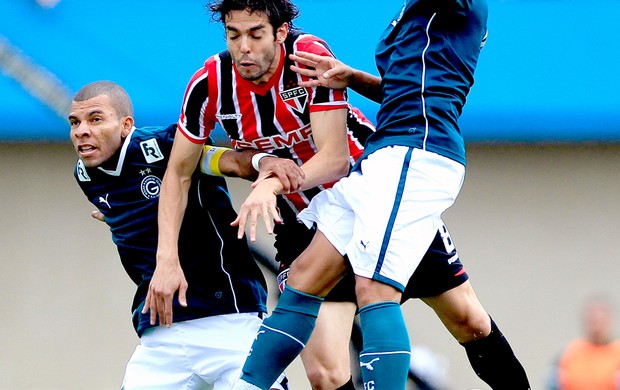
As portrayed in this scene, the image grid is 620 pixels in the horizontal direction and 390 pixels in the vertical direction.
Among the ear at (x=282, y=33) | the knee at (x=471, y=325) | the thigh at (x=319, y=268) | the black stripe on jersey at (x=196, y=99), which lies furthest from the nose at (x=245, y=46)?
the knee at (x=471, y=325)

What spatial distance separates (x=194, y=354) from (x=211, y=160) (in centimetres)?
69

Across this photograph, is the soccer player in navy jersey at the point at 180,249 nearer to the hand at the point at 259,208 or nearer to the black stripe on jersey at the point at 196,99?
the black stripe on jersey at the point at 196,99

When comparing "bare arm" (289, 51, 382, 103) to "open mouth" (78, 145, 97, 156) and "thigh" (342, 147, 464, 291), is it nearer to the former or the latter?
"thigh" (342, 147, 464, 291)

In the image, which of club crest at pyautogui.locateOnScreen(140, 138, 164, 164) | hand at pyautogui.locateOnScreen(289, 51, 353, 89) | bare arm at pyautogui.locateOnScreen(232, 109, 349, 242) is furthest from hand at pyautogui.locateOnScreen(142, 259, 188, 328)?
hand at pyautogui.locateOnScreen(289, 51, 353, 89)

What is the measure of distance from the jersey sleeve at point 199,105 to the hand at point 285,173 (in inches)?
13.7

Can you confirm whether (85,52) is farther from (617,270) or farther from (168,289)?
(617,270)

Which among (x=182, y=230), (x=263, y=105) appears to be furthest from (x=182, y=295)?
(x=263, y=105)

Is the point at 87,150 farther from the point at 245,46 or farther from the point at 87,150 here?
the point at 245,46

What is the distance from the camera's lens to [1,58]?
630 cm

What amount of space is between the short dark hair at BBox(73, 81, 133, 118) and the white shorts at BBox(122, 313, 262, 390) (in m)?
0.80

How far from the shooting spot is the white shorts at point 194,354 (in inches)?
153

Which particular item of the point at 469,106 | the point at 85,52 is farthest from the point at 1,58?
the point at 469,106

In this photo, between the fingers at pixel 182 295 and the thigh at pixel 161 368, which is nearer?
the fingers at pixel 182 295

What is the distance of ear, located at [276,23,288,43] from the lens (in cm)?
369
